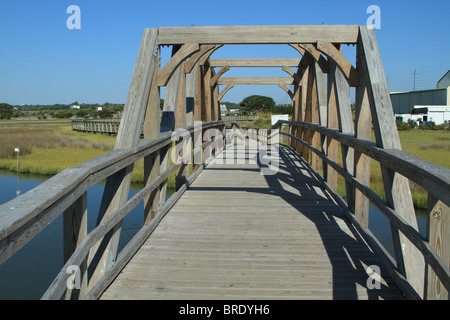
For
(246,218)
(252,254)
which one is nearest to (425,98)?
(246,218)

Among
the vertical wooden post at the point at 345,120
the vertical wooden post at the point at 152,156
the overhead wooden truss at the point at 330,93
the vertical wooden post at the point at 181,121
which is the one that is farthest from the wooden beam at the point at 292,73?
the vertical wooden post at the point at 152,156

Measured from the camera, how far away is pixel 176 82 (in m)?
6.21

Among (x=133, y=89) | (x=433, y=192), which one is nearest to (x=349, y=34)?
(x=133, y=89)

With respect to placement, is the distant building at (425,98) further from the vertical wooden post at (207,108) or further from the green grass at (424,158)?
the vertical wooden post at (207,108)

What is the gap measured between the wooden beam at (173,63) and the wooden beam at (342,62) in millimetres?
1452

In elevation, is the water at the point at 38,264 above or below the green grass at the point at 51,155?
below

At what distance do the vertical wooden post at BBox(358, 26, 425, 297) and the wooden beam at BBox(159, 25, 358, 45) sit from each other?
1.84 ft

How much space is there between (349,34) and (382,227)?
5717 millimetres

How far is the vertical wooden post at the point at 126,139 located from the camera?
309 cm

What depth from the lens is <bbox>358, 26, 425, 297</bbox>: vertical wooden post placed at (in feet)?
10.2

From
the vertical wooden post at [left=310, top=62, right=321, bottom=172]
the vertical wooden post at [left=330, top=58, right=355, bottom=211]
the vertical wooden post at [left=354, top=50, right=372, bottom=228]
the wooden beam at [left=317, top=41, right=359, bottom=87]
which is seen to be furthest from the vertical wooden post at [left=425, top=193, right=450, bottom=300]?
the vertical wooden post at [left=310, top=62, right=321, bottom=172]

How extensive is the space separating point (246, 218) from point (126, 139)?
74.5 inches

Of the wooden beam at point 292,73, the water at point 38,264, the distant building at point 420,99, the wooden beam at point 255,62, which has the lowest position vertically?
the water at point 38,264

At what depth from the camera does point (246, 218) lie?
5086 millimetres
